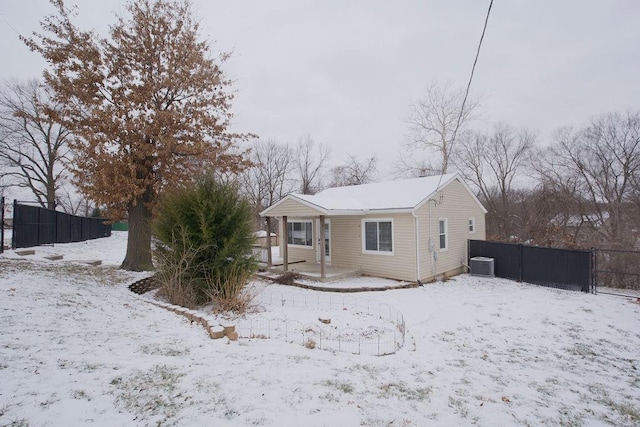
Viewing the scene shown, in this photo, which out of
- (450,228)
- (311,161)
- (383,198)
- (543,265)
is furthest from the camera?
(311,161)

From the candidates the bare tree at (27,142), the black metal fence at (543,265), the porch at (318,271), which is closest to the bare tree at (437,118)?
the black metal fence at (543,265)

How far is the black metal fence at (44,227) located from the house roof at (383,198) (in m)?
7.10

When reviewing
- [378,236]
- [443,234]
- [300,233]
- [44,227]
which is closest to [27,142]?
[44,227]

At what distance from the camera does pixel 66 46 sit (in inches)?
378

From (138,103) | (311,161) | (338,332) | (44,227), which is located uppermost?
(311,161)

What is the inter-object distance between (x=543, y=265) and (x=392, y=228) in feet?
18.7

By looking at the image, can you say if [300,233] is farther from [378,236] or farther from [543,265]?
[543,265]

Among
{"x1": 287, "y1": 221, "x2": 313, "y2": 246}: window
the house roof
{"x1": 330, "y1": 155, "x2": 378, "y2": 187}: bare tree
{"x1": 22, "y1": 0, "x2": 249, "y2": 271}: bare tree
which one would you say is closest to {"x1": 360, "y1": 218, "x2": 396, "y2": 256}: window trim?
the house roof

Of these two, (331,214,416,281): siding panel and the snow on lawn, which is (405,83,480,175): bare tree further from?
the snow on lawn

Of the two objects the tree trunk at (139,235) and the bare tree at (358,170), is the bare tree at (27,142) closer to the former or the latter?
the tree trunk at (139,235)

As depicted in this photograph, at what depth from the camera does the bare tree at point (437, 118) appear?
901 inches

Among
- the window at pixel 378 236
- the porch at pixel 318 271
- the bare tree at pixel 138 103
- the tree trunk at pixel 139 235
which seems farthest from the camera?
the window at pixel 378 236

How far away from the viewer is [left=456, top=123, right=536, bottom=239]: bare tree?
976 inches

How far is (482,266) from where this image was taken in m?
12.8
